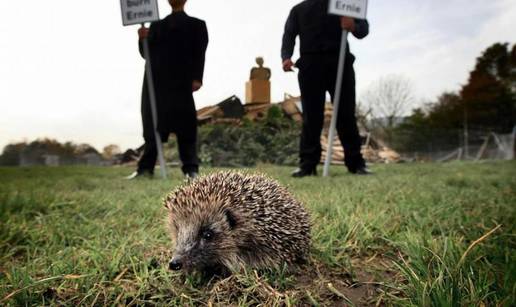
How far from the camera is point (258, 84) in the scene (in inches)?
52.3

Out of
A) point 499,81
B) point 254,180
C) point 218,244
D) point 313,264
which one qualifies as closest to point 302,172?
point 254,180

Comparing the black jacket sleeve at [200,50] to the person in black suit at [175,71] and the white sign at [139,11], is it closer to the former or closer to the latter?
the person in black suit at [175,71]

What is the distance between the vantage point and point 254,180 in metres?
1.45

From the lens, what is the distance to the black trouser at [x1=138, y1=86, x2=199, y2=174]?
1.28 m

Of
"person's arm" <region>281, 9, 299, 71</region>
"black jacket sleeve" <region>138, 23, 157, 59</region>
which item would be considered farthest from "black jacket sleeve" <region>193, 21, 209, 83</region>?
"person's arm" <region>281, 9, 299, 71</region>

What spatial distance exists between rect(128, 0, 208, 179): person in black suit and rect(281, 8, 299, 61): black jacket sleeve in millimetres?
246

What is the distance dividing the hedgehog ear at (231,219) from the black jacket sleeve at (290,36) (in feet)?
1.65

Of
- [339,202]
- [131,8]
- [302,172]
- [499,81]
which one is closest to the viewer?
[131,8]

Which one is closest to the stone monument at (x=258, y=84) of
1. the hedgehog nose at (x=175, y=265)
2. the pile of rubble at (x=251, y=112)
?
the pile of rubble at (x=251, y=112)

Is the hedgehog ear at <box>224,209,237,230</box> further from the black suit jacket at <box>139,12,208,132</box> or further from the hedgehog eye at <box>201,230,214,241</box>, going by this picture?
the black suit jacket at <box>139,12,208,132</box>

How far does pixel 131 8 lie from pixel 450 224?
5.56 feet

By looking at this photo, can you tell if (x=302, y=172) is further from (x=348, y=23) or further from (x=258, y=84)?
(x=348, y=23)

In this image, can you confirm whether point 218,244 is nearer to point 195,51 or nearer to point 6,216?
point 195,51

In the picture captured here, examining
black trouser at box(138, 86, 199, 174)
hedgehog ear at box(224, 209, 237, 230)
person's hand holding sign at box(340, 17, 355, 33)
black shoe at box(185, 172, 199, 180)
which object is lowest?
hedgehog ear at box(224, 209, 237, 230)
